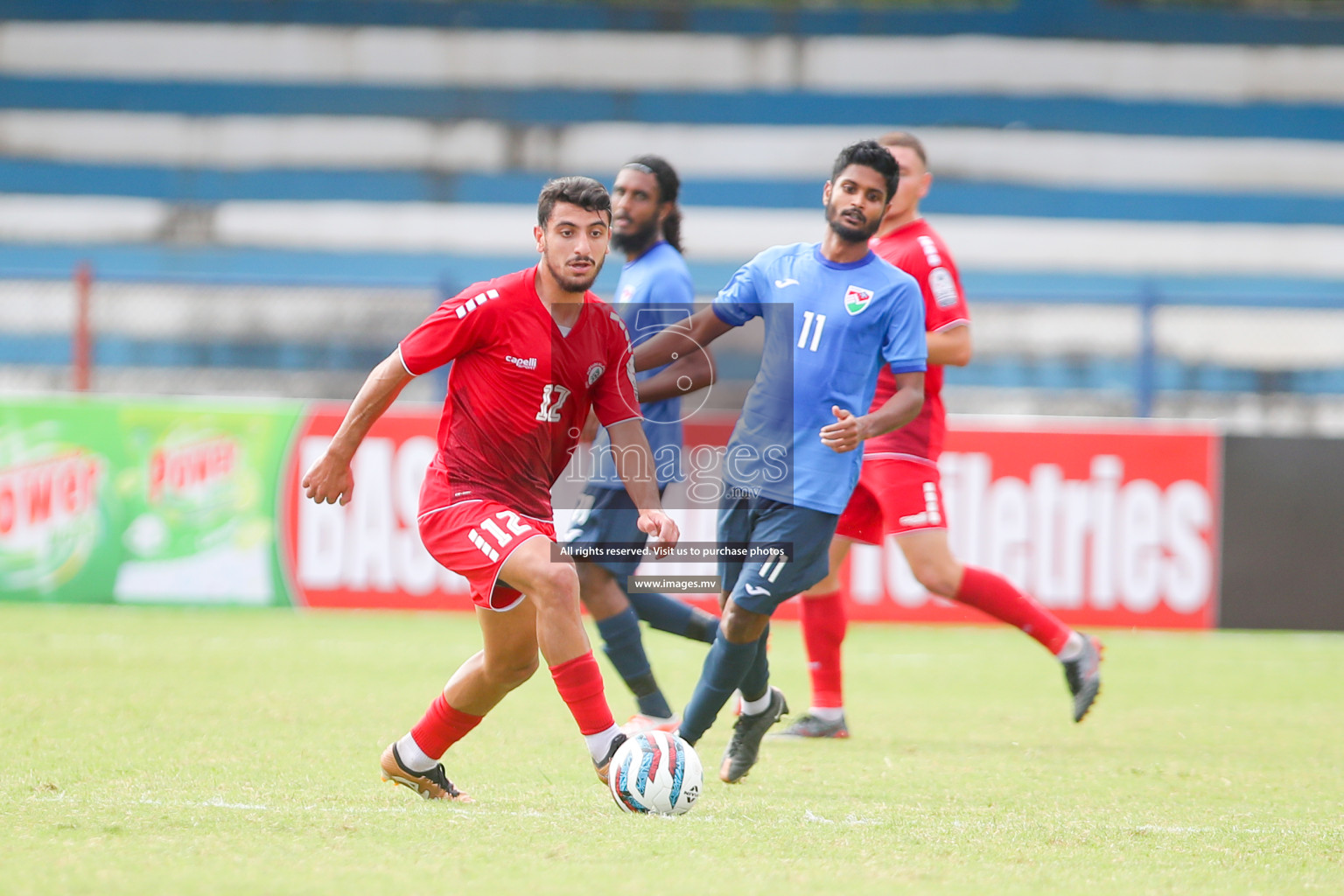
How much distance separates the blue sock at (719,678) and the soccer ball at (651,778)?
25.3 inches

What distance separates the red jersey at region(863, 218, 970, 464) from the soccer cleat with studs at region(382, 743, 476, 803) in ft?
7.46

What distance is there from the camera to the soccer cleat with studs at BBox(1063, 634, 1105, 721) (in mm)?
5855

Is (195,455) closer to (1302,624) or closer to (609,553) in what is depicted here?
(609,553)

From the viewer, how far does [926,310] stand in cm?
589

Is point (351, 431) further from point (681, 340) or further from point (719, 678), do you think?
point (719, 678)

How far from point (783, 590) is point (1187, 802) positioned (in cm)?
140

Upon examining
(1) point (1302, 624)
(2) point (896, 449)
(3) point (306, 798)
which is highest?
(2) point (896, 449)

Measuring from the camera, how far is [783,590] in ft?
15.4

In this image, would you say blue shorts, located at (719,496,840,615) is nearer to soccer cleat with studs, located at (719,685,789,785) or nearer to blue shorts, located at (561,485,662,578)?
soccer cleat with studs, located at (719,685,789,785)

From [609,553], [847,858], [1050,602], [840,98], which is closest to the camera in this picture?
[847,858]

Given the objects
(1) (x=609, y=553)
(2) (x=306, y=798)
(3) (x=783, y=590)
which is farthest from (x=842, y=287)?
(2) (x=306, y=798)

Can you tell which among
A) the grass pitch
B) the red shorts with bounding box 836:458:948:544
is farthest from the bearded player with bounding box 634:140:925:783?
the red shorts with bounding box 836:458:948:544

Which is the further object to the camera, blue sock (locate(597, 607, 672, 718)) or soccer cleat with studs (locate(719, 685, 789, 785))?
blue sock (locate(597, 607, 672, 718))

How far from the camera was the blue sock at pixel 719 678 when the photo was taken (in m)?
4.73
